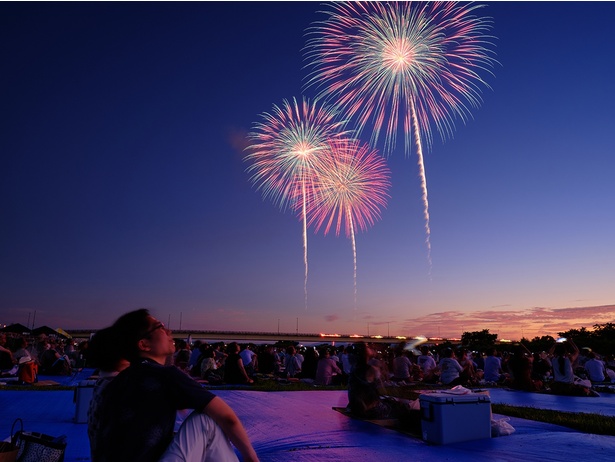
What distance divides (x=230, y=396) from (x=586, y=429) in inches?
329

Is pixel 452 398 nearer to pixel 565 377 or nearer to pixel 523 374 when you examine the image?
pixel 565 377

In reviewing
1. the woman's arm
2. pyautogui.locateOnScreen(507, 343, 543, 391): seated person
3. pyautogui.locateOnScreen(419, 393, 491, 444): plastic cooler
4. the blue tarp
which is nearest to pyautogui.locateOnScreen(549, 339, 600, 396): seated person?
pyautogui.locateOnScreen(507, 343, 543, 391): seated person

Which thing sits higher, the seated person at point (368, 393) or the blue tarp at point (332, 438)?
the seated person at point (368, 393)

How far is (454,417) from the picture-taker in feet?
25.4

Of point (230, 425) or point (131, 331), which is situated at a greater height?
point (131, 331)

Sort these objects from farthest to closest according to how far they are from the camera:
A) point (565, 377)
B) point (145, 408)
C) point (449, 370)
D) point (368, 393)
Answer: point (449, 370) → point (565, 377) → point (368, 393) → point (145, 408)

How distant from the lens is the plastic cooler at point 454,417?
300 inches

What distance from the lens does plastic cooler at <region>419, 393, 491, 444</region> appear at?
7.62 metres

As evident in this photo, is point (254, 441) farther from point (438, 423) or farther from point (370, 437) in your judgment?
point (438, 423)

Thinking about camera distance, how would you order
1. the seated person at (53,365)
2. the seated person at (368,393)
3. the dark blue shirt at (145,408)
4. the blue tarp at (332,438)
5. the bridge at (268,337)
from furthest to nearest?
the bridge at (268,337)
the seated person at (53,365)
the seated person at (368,393)
the blue tarp at (332,438)
the dark blue shirt at (145,408)

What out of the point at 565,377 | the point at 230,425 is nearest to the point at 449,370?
the point at 565,377

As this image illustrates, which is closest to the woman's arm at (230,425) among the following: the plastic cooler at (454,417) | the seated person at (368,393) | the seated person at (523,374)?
the plastic cooler at (454,417)

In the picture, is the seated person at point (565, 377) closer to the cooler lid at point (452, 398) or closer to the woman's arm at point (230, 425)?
the cooler lid at point (452, 398)

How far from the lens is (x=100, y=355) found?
333 centimetres
